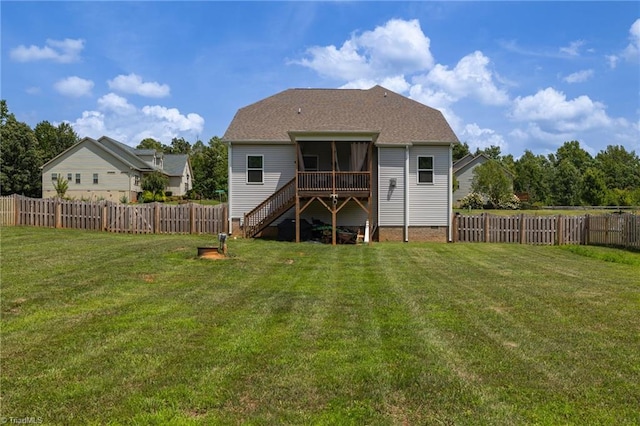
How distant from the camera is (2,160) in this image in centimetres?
4594

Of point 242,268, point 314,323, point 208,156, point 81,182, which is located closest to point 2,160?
point 81,182

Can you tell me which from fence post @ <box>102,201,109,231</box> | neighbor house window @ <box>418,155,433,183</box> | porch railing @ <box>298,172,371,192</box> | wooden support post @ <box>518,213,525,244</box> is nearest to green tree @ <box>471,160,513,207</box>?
wooden support post @ <box>518,213,525,244</box>

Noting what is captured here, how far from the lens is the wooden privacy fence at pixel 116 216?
19375 millimetres

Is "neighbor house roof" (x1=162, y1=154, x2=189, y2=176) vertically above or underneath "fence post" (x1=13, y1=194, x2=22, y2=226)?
above

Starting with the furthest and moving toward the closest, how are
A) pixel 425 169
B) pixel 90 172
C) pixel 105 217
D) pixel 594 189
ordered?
1. pixel 594 189
2. pixel 90 172
3. pixel 425 169
4. pixel 105 217

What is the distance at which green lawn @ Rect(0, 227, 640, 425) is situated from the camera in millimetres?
3637

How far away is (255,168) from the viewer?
A: 68.1 feet

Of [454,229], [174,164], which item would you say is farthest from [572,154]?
[454,229]

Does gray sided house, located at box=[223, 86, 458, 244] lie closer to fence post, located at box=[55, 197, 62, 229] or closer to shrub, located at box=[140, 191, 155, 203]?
fence post, located at box=[55, 197, 62, 229]

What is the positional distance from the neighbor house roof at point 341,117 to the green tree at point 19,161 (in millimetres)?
35336

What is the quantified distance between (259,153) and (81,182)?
30.5 metres

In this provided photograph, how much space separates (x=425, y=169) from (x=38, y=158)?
4392 centimetres

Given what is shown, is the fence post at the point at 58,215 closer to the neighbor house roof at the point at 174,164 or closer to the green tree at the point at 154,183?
the green tree at the point at 154,183

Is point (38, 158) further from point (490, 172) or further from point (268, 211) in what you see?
point (490, 172)
